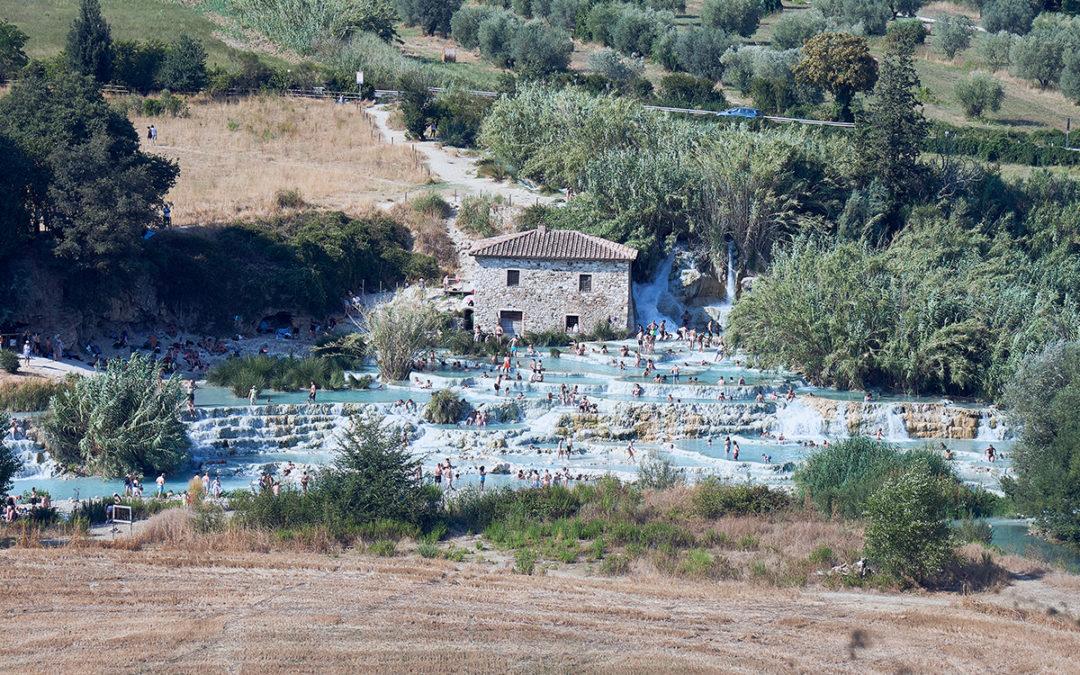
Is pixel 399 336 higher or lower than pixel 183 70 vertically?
lower

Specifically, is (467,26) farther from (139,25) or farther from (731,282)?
(731,282)

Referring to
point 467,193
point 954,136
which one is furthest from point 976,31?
point 467,193

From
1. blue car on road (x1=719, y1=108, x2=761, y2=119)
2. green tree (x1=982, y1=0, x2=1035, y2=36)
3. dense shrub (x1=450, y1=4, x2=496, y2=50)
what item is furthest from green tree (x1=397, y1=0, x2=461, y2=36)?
green tree (x1=982, y1=0, x2=1035, y2=36)

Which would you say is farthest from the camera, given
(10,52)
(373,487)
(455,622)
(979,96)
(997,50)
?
(997,50)

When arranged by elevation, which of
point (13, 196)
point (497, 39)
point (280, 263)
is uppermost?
point (497, 39)

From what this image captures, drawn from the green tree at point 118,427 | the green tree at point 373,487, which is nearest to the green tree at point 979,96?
the green tree at point 118,427

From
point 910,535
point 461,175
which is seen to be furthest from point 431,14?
point 910,535

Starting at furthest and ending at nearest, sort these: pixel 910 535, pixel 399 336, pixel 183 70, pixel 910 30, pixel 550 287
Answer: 1. pixel 910 30
2. pixel 183 70
3. pixel 550 287
4. pixel 399 336
5. pixel 910 535
